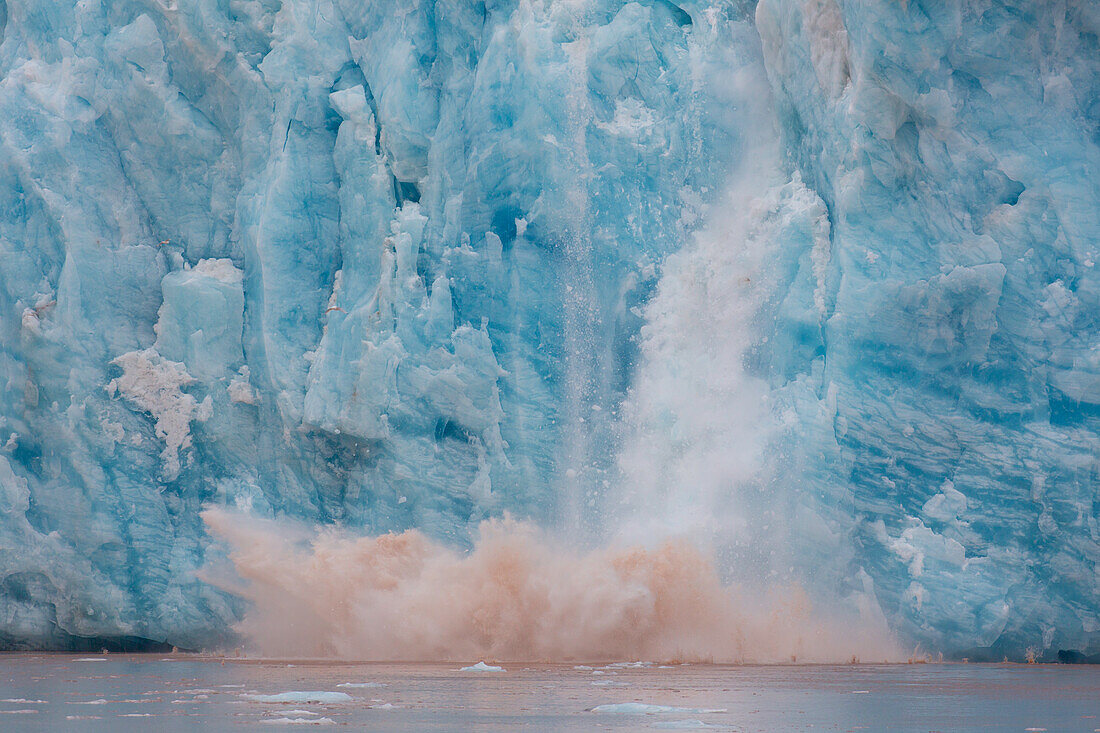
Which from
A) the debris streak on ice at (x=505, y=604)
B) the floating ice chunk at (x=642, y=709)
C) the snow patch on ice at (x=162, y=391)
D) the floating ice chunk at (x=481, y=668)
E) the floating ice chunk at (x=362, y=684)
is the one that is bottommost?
the floating ice chunk at (x=642, y=709)

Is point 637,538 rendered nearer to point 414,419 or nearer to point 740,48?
point 414,419

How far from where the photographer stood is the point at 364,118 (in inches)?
654

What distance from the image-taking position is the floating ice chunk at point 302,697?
28.4ft

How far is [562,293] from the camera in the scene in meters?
15.9


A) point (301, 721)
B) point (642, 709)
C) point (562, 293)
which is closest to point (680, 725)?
point (642, 709)

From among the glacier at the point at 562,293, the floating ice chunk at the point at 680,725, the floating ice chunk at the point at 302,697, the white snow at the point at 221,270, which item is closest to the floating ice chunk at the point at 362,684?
the floating ice chunk at the point at 302,697

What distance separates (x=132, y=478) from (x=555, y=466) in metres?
5.72

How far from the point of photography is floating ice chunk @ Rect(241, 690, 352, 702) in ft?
28.4

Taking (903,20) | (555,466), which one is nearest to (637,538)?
(555,466)

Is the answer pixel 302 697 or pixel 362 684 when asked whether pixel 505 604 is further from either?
pixel 302 697

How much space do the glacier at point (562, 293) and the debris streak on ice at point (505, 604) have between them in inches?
17.1

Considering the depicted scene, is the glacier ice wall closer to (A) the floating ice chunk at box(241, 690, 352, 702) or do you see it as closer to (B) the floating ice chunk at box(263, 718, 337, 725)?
(A) the floating ice chunk at box(241, 690, 352, 702)

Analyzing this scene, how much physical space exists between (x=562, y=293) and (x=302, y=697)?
26.4ft

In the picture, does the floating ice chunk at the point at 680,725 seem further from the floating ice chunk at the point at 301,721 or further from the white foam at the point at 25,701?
the white foam at the point at 25,701
